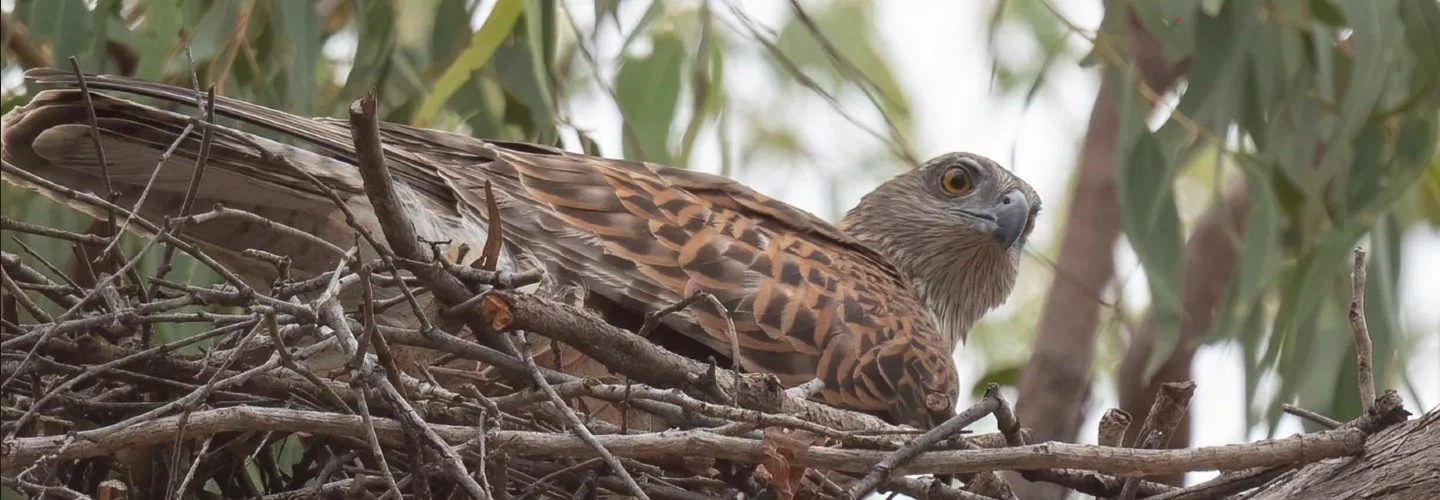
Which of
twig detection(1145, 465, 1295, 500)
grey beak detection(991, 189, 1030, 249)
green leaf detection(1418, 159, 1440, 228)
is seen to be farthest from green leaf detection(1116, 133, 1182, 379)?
twig detection(1145, 465, 1295, 500)

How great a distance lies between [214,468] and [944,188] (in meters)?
2.73

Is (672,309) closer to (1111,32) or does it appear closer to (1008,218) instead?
(1111,32)

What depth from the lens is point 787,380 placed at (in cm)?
362

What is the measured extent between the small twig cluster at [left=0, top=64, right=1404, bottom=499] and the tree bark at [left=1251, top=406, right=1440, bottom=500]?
1.3 inches

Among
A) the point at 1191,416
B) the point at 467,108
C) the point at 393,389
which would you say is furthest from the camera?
Answer: the point at 1191,416

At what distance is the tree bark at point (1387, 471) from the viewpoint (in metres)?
2.45

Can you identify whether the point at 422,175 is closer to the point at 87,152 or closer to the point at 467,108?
the point at 87,152

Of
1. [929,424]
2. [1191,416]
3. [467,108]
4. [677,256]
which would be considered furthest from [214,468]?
[1191,416]

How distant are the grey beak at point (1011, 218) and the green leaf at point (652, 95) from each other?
0.99 m

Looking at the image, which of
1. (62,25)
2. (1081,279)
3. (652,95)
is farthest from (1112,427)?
(1081,279)

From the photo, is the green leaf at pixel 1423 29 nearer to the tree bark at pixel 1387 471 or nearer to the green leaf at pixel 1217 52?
the green leaf at pixel 1217 52

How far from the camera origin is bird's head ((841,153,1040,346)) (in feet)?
16.5

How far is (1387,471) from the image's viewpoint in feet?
8.18

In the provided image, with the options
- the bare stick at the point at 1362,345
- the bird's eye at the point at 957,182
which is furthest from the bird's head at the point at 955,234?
the bare stick at the point at 1362,345
